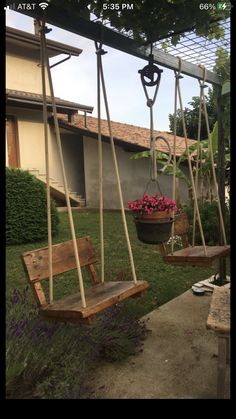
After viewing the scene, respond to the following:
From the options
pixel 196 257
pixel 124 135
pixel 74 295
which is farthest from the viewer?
pixel 124 135

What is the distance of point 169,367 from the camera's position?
2730 millimetres

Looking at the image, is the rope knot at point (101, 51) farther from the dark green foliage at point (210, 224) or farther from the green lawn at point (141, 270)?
the dark green foliage at point (210, 224)

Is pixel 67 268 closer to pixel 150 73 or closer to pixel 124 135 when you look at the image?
pixel 150 73

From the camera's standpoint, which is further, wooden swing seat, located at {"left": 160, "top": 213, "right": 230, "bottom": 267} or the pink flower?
wooden swing seat, located at {"left": 160, "top": 213, "right": 230, "bottom": 267}

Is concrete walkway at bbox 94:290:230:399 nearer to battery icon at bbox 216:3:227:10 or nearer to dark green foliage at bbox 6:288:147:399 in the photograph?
dark green foliage at bbox 6:288:147:399

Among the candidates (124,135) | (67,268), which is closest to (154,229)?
(67,268)

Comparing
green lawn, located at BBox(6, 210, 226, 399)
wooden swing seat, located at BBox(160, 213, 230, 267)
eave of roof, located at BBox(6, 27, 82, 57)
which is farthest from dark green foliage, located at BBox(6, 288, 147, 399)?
eave of roof, located at BBox(6, 27, 82, 57)

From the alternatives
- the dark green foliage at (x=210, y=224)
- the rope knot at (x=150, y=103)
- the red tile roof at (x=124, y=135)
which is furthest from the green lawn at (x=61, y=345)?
the red tile roof at (x=124, y=135)

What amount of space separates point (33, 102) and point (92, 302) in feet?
38.3

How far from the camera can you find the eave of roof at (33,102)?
40.6ft

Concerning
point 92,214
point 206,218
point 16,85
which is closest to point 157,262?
point 206,218

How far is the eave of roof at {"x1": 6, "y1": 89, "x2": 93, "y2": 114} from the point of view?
487 inches

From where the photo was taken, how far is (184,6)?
2.59 meters

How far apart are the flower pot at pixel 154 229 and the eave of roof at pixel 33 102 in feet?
34.8
